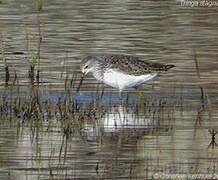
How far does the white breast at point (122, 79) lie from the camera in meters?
12.2

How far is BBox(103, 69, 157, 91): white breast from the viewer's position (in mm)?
12234

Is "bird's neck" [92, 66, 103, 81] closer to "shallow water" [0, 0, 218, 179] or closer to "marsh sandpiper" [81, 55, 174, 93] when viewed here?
"marsh sandpiper" [81, 55, 174, 93]

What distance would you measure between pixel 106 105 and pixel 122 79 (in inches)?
15.9

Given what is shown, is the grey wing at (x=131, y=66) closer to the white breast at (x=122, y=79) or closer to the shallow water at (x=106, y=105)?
the white breast at (x=122, y=79)

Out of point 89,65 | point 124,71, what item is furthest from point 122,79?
point 89,65

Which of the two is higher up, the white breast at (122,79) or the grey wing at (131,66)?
the grey wing at (131,66)

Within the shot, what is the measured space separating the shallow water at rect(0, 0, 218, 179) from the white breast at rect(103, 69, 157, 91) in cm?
19

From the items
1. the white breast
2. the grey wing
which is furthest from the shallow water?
the grey wing

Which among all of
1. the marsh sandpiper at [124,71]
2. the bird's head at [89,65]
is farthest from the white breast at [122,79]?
the bird's head at [89,65]

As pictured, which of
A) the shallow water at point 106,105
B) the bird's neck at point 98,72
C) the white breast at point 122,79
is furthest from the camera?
the bird's neck at point 98,72

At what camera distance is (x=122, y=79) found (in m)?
12.3

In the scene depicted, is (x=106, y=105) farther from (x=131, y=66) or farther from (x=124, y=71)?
(x=131, y=66)

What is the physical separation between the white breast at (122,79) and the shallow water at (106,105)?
0.63ft

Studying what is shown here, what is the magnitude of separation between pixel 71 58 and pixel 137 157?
21.7 ft
